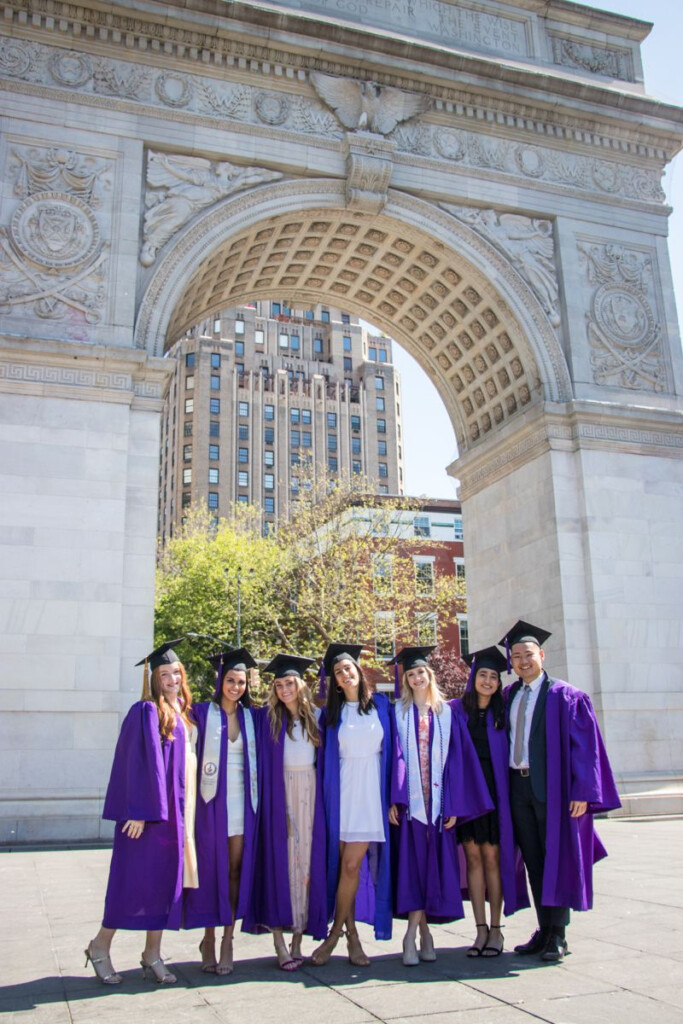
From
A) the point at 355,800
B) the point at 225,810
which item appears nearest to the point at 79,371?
the point at 225,810

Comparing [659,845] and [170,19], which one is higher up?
[170,19]

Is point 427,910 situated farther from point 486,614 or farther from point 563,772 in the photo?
point 486,614

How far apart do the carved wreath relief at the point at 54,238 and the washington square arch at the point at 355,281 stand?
4 centimetres

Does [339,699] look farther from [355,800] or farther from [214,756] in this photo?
[214,756]

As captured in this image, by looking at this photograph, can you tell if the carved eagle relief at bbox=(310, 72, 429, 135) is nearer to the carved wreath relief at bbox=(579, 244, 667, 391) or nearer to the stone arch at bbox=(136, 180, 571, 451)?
the stone arch at bbox=(136, 180, 571, 451)

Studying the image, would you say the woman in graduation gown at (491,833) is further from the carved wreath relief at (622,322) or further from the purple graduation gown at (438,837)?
the carved wreath relief at (622,322)

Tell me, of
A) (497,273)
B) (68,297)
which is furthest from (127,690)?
(497,273)

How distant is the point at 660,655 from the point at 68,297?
13.1 m

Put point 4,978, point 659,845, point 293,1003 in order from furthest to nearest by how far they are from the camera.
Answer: point 659,845
point 4,978
point 293,1003

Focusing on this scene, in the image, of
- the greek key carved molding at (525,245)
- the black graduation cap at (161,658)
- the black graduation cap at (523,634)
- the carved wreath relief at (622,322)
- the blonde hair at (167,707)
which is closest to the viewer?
the blonde hair at (167,707)

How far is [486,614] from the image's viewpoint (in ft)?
68.8

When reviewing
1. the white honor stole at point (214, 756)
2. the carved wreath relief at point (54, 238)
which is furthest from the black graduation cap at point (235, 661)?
the carved wreath relief at point (54, 238)

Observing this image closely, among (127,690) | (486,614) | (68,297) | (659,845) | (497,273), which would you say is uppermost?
(497,273)

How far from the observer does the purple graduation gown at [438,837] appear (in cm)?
641
